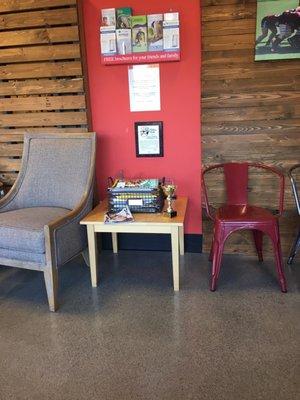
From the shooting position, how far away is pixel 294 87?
242 centimetres

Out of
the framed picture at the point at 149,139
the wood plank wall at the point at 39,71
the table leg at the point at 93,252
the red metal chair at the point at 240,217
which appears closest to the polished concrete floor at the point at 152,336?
the table leg at the point at 93,252

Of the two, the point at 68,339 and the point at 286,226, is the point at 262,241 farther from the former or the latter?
the point at 68,339

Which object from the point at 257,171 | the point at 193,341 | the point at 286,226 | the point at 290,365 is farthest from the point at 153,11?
the point at 290,365

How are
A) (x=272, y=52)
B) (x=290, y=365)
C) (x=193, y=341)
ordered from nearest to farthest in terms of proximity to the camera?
(x=290, y=365)
(x=193, y=341)
(x=272, y=52)

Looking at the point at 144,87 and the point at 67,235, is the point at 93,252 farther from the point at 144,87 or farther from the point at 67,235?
the point at 144,87

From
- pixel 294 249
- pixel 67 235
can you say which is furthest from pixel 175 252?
pixel 294 249

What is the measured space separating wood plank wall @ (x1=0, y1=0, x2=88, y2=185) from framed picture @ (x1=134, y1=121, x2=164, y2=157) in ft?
1.41

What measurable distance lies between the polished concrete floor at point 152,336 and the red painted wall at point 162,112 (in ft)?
2.54

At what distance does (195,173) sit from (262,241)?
741 millimetres

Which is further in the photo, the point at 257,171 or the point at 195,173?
the point at 195,173

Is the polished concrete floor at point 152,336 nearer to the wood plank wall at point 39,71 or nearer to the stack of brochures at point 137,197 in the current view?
the stack of brochures at point 137,197

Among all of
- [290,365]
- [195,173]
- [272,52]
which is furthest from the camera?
[195,173]

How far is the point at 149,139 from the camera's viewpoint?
276 cm

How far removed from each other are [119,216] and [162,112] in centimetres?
95
